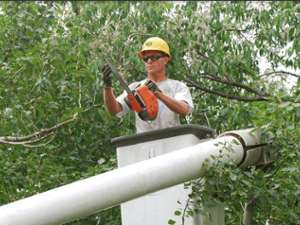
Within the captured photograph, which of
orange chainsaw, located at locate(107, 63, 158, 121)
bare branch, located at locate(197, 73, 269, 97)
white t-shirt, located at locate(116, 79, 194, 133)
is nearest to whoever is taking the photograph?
orange chainsaw, located at locate(107, 63, 158, 121)

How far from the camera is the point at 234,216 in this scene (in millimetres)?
6039

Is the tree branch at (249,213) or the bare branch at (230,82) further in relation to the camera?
the bare branch at (230,82)

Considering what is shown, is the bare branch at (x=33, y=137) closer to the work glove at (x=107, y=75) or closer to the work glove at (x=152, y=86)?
the work glove at (x=107, y=75)

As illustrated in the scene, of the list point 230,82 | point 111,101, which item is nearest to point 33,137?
point 111,101

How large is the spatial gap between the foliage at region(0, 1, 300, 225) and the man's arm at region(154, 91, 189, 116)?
22.6 inches

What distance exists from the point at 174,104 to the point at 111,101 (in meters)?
0.39

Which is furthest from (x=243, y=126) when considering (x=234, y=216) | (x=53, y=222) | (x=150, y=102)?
(x=53, y=222)

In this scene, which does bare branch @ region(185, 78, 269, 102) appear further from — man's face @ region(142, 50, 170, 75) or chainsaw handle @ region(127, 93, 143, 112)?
chainsaw handle @ region(127, 93, 143, 112)

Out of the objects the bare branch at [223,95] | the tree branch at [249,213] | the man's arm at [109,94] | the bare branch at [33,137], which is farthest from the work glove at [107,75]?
the bare branch at [223,95]

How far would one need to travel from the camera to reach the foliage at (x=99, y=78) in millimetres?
6379

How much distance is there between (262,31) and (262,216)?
7.86 feet

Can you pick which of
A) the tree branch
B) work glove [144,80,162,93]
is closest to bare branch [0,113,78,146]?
work glove [144,80,162,93]

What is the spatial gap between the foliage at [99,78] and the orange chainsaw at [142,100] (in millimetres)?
742

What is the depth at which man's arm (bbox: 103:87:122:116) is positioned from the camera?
17.2ft
